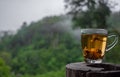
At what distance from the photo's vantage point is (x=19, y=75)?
80.7 feet

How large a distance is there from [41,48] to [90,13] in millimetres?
21095

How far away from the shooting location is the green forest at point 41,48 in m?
25.6

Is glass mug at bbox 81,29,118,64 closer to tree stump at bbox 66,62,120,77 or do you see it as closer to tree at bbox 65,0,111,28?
tree stump at bbox 66,62,120,77

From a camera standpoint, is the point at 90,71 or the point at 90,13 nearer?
the point at 90,71

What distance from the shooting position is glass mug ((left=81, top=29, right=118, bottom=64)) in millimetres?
1099

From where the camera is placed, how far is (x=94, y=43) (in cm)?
110

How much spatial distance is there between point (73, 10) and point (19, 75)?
16.1m

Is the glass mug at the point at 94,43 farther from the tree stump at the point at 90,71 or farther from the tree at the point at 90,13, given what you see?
the tree at the point at 90,13

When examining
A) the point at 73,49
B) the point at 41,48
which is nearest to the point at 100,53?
the point at 73,49

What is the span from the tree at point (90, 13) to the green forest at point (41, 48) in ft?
45.0

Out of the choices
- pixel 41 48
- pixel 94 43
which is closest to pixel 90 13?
pixel 94 43

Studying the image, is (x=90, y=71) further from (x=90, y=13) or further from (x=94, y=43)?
(x=90, y=13)

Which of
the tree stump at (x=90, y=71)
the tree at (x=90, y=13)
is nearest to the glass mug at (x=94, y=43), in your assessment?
the tree stump at (x=90, y=71)

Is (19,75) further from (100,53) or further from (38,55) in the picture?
(100,53)
